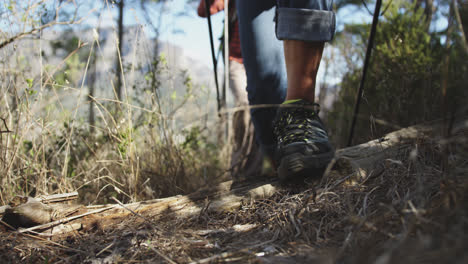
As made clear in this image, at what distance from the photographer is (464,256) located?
387 millimetres

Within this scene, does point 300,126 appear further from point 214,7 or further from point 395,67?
point 395,67

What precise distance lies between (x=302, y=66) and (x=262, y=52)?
11.2 inches

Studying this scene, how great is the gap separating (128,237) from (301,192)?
0.62 m

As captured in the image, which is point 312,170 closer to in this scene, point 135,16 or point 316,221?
point 316,221

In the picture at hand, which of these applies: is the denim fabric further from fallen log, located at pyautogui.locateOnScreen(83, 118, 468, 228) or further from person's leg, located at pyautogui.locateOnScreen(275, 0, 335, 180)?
fallen log, located at pyautogui.locateOnScreen(83, 118, 468, 228)

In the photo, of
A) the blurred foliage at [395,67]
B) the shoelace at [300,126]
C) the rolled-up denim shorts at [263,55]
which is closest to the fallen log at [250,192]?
the shoelace at [300,126]

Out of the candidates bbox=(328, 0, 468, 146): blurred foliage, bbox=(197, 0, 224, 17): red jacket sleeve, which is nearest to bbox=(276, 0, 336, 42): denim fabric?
Result: bbox=(197, 0, 224, 17): red jacket sleeve

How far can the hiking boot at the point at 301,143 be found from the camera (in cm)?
113

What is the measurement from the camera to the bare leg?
50.3 inches

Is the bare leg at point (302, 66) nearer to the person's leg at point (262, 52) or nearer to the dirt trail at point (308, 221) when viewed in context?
the person's leg at point (262, 52)

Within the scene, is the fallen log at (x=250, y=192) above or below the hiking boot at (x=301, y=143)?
below

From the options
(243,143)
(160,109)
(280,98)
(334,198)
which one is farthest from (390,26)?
(334,198)

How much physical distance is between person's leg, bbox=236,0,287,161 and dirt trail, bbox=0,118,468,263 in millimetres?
462

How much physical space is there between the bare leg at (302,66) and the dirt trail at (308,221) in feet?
1.04
